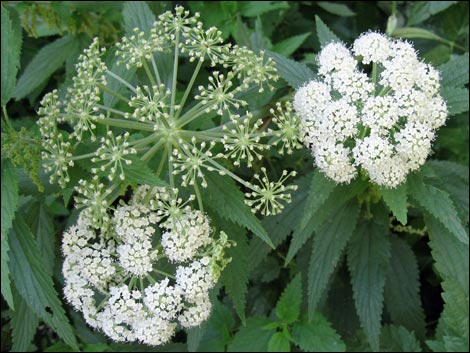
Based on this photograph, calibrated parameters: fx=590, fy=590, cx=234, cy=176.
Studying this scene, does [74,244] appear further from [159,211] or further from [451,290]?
[451,290]

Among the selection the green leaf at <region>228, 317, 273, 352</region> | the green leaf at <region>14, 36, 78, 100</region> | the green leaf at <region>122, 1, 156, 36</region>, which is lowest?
the green leaf at <region>228, 317, 273, 352</region>

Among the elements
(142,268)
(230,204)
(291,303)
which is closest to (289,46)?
(291,303)

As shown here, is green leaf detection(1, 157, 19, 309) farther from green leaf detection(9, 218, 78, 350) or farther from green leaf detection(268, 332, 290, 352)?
green leaf detection(268, 332, 290, 352)

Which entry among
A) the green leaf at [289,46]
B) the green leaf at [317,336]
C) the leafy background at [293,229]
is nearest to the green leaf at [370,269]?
the leafy background at [293,229]

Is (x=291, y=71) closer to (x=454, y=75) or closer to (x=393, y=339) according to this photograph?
(x=454, y=75)

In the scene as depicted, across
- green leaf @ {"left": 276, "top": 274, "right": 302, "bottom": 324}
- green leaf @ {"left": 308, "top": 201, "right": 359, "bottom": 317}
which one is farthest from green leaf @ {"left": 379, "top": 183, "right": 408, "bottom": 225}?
green leaf @ {"left": 276, "top": 274, "right": 302, "bottom": 324}

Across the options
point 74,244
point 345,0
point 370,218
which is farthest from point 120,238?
point 345,0
